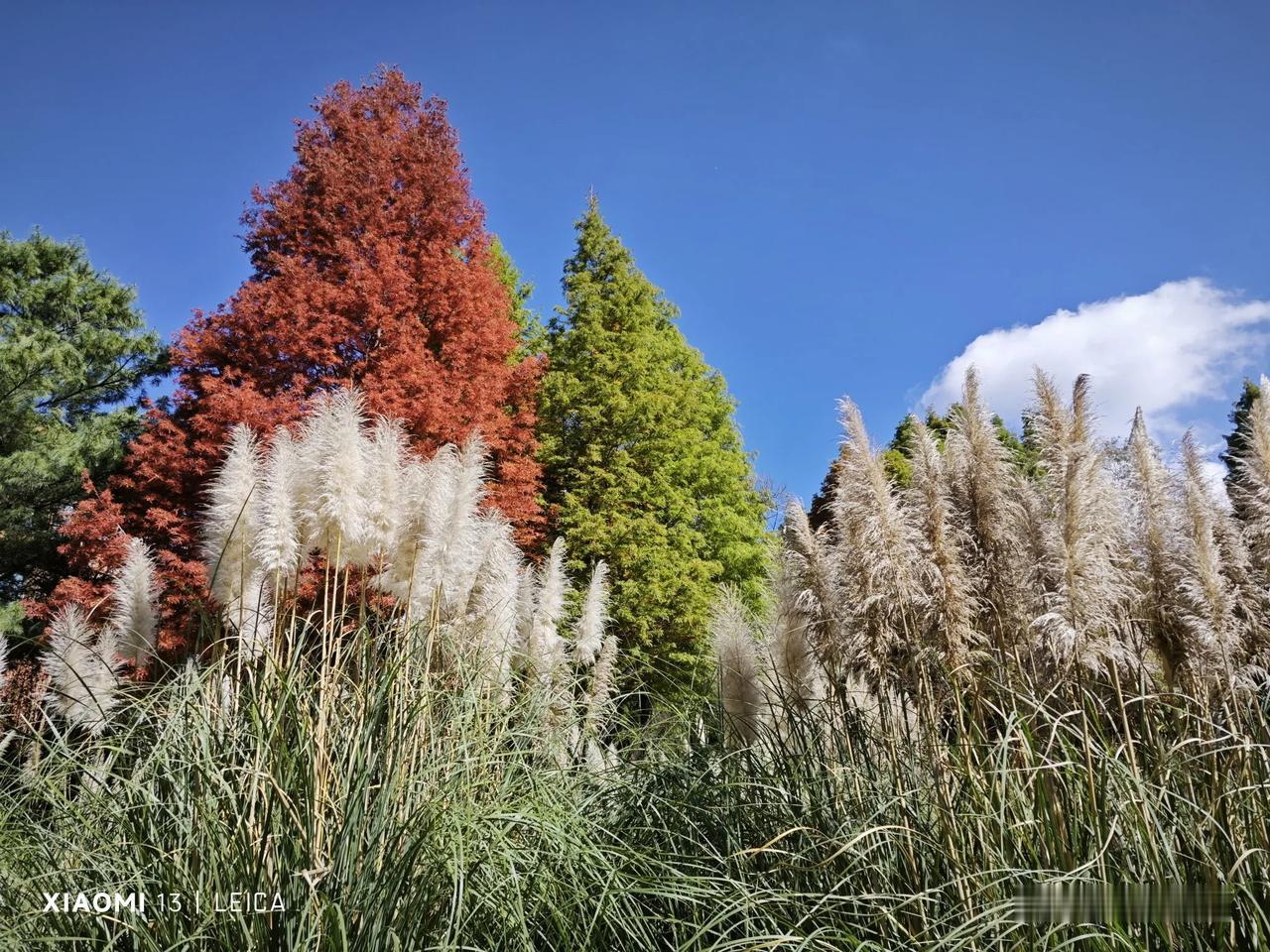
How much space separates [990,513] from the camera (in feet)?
12.8

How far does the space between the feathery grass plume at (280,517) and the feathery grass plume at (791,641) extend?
261 centimetres

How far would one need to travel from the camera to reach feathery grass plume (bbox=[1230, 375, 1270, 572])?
3848 mm

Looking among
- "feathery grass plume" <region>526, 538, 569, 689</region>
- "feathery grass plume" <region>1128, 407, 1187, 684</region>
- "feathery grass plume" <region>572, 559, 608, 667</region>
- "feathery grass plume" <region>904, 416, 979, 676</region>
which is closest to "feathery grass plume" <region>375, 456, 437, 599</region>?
"feathery grass plume" <region>526, 538, 569, 689</region>

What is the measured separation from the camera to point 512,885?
2.23m

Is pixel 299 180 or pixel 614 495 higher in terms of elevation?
pixel 299 180

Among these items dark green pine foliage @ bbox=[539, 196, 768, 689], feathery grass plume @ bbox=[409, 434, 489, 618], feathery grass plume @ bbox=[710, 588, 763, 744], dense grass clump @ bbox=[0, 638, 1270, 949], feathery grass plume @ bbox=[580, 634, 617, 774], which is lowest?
dense grass clump @ bbox=[0, 638, 1270, 949]

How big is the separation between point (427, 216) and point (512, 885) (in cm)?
1084

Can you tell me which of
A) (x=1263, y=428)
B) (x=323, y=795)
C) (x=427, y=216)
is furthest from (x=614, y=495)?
(x=323, y=795)

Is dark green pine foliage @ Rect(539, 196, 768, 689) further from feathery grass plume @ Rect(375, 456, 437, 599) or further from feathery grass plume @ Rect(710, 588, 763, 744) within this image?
feathery grass plume @ Rect(375, 456, 437, 599)

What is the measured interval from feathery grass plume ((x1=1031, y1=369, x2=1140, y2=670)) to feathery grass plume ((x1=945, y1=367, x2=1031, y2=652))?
132 mm

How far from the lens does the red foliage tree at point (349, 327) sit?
9.68 m

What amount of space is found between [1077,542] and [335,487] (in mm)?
3460

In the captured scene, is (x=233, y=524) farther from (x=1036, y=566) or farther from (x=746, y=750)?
(x=1036, y=566)

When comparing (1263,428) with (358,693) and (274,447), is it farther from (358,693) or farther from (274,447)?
(274,447)
